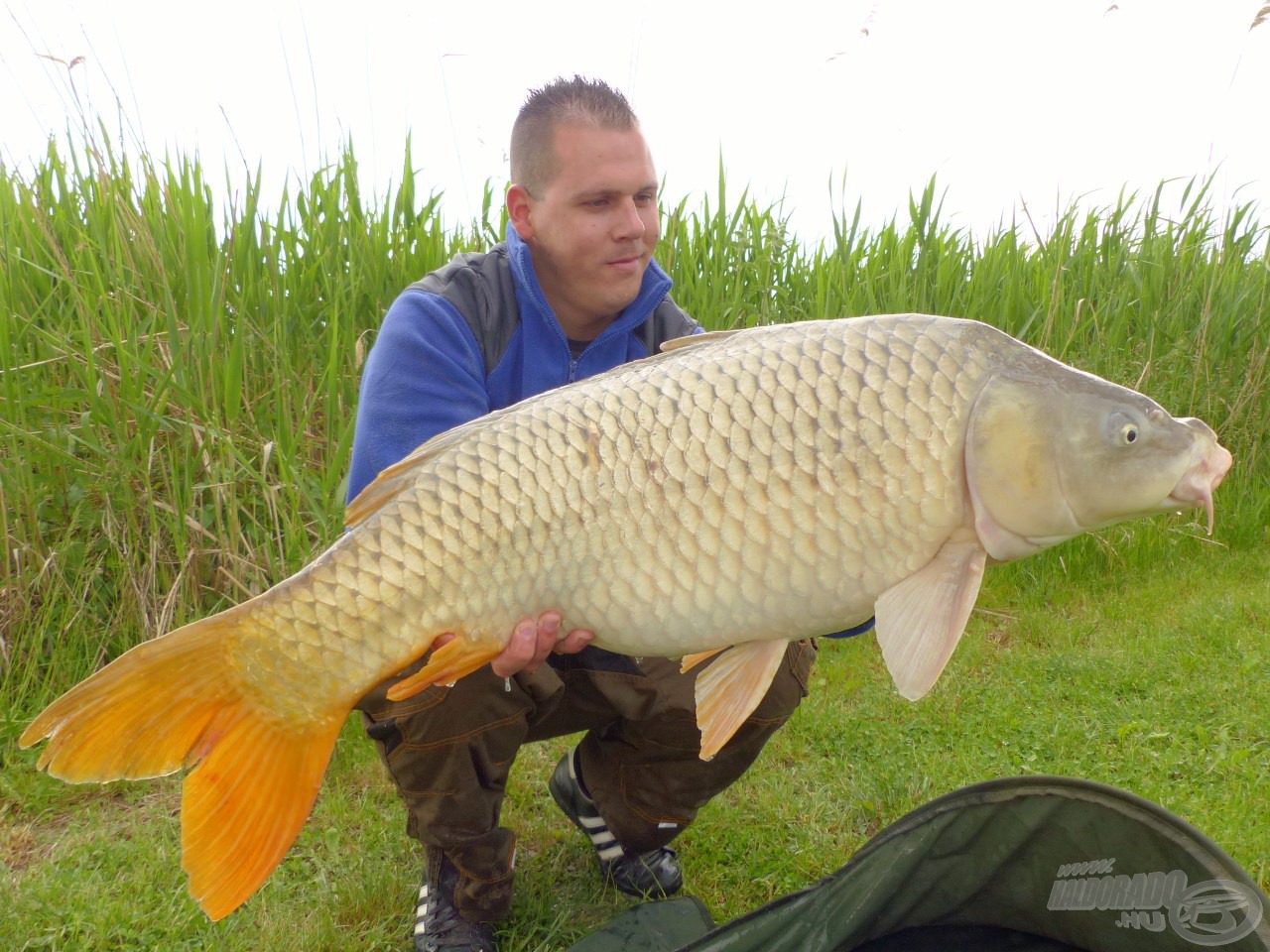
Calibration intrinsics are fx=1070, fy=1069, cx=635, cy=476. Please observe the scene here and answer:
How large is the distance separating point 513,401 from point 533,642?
631mm

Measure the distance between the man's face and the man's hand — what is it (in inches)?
28.2

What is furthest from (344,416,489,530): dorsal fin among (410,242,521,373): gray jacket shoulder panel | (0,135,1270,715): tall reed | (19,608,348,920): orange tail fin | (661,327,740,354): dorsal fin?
(0,135,1270,715): tall reed

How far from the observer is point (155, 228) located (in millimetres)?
2660

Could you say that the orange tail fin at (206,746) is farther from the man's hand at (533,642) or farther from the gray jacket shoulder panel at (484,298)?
the gray jacket shoulder panel at (484,298)

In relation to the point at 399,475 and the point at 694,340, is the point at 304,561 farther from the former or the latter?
the point at 694,340

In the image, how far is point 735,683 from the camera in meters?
1.34

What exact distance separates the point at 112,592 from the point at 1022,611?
229 cm

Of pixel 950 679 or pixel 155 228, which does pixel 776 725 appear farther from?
pixel 155 228

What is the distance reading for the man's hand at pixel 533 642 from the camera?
1.30 metres

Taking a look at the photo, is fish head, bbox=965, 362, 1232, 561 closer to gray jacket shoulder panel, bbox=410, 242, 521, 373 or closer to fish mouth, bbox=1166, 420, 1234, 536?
fish mouth, bbox=1166, 420, 1234, 536

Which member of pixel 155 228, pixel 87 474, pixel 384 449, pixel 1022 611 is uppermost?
pixel 155 228

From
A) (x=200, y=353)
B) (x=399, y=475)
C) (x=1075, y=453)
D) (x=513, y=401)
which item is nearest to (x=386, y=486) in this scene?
(x=399, y=475)

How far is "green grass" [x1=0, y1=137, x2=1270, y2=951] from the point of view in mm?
1826

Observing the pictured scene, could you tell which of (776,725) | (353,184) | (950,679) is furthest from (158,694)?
(353,184)
